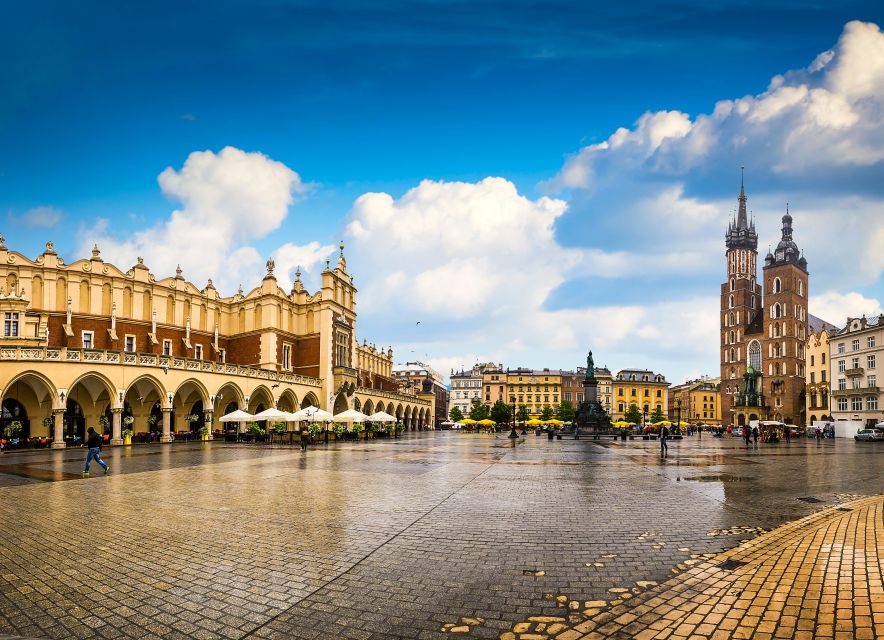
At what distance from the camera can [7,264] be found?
1646 inches

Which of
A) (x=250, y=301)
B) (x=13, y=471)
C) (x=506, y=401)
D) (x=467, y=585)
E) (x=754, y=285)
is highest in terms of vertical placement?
(x=754, y=285)

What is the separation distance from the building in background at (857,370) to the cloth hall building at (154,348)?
58.6m

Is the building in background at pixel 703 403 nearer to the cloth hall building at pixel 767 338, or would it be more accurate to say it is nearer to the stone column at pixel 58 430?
the cloth hall building at pixel 767 338

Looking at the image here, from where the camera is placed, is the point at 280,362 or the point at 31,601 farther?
the point at 280,362

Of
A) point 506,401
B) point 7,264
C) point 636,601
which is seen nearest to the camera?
point 636,601

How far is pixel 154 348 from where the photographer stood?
48.8 metres

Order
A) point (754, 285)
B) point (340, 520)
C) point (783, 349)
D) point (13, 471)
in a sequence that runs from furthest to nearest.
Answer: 1. point (754, 285)
2. point (783, 349)
3. point (13, 471)
4. point (340, 520)

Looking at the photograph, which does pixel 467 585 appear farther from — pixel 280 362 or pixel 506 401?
pixel 506 401

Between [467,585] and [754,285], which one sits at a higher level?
[754,285]

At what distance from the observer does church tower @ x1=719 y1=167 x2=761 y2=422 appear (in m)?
119

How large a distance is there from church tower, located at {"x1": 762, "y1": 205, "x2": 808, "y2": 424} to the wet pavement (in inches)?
3995

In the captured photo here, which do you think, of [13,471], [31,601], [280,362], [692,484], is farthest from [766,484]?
[280,362]

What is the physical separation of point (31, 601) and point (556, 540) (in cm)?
668

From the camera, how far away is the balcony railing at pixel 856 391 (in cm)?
6456
